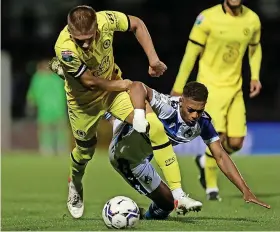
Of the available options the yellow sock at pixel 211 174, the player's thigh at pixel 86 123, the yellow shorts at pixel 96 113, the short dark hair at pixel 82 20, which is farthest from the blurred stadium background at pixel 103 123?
the short dark hair at pixel 82 20

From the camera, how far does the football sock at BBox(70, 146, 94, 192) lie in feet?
36.3

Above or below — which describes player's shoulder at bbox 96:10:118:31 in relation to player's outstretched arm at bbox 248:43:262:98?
above

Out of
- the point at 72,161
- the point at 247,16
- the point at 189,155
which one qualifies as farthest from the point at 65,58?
the point at 189,155

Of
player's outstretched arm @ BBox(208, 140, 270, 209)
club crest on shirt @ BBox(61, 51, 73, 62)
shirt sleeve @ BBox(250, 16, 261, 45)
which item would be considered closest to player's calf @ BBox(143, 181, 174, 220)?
player's outstretched arm @ BBox(208, 140, 270, 209)

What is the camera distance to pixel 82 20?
9.65m

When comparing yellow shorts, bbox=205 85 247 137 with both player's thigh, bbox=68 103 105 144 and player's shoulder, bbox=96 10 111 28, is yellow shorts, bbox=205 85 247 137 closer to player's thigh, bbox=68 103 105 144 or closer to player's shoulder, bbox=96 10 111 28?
player's thigh, bbox=68 103 105 144

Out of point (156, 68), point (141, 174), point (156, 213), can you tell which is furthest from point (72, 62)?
point (156, 213)

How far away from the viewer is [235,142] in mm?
13500

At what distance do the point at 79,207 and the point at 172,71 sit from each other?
17.9 m

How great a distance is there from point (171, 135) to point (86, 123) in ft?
3.47

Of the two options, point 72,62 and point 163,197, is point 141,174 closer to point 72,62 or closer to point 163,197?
point 163,197

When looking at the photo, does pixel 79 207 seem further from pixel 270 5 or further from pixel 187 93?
pixel 270 5

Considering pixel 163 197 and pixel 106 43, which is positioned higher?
pixel 106 43

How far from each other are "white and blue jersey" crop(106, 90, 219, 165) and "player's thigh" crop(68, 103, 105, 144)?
13.8 inches
